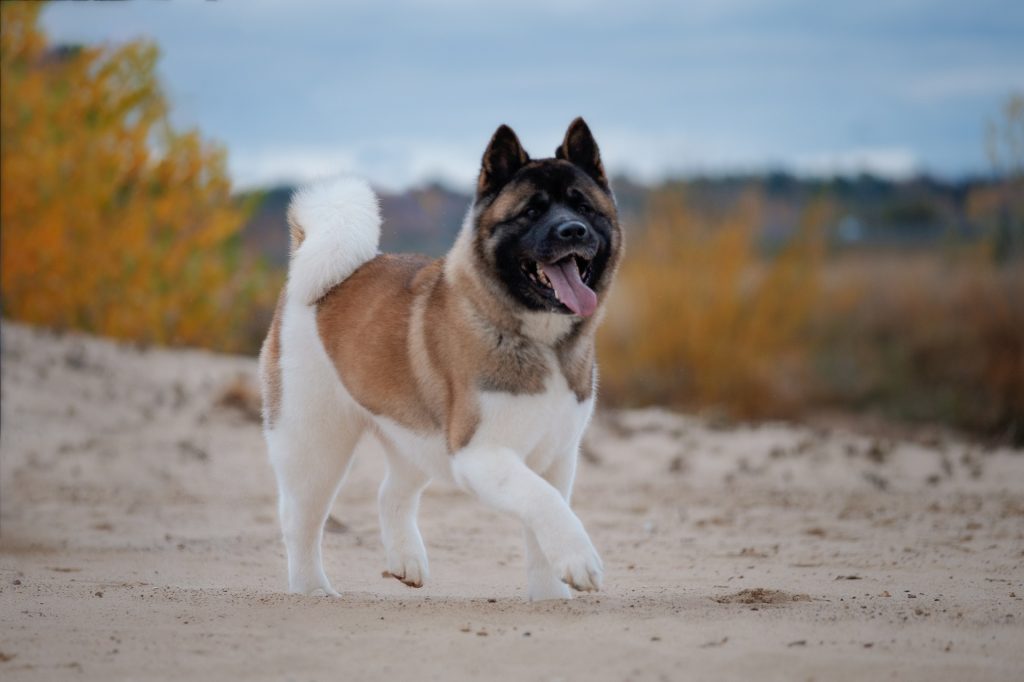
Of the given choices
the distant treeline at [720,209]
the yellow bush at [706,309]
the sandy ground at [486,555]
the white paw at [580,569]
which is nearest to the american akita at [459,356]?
the white paw at [580,569]

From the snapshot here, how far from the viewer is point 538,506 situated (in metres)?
4.18

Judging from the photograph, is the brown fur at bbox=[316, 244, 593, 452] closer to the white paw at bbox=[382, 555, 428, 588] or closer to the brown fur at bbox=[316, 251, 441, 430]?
the brown fur at bbox=[316, 251, 441, 430]

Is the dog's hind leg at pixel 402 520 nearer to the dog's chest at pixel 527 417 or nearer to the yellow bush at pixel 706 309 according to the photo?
the dog's chest at pixel 527 417

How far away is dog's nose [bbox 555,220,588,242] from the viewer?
4477 millimetres

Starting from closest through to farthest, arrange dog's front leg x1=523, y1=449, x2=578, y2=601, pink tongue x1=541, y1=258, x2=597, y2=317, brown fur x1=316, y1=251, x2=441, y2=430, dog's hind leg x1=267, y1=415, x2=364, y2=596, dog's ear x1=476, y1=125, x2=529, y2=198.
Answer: pink tongue x1=541, y1=258, x2=597, y2=317, dog's front leg x1=523, y1=449, x2=578, y2=601, dog's ear x1=476, y1=125, x2=529, y2=198, brown fur x1=316, y1=251, x2=441, y2=430, dog's hind leg x1=267, y1=415, x2=364, y2=596

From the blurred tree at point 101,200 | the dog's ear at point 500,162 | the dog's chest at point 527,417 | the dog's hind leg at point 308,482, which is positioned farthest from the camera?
the blurred tree at point 101,200

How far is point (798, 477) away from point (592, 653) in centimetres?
564

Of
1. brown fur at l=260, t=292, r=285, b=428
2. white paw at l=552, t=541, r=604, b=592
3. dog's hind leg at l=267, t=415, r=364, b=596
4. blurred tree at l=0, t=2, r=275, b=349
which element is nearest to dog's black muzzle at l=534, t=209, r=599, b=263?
white paw at l=552, t=541, r=604, b=592

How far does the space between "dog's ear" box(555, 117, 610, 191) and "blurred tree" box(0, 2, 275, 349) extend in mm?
9474

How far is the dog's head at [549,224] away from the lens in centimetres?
455

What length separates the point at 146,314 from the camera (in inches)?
544

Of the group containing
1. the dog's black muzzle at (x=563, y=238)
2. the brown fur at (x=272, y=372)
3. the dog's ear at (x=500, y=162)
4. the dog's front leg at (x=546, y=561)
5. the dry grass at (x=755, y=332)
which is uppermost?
the dog's ear at (x=500, y=162)

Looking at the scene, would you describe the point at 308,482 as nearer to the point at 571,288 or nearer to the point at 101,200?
the point at 571,288

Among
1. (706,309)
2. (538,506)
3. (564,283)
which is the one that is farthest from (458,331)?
(706,309)
